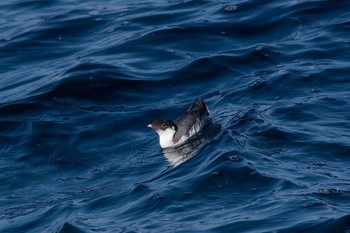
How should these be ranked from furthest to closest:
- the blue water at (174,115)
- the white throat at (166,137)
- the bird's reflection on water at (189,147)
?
1. the white throat at (166,137)
2. the bird's reflection on water at (189,147)
3. the blue water at (174,115)

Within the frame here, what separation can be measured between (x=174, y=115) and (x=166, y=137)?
1784mm

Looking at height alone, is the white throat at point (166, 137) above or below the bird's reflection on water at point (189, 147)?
above

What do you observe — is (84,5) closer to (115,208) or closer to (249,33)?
(249,33)

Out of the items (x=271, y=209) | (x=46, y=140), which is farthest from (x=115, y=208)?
(x=46, y=140)

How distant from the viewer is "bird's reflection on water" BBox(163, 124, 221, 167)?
16.1 metres

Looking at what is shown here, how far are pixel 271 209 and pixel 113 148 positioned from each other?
186 inches

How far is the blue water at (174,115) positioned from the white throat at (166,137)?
A: 20 centimetres

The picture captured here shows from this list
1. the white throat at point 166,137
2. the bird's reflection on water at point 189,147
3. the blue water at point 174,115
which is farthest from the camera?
the white throat at point 166,137

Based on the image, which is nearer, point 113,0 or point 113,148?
point 113,148

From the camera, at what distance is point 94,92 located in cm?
1897

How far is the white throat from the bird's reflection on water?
9cm

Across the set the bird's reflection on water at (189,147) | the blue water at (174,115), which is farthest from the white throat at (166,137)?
the blue water at (174,115)

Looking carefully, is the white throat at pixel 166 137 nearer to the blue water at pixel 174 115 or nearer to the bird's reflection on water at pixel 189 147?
the bird's reflection on water at pixel 189 147

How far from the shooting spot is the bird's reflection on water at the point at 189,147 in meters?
16.1
